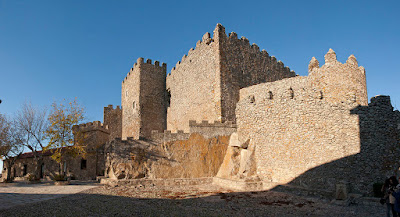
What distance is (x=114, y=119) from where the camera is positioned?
101 ft

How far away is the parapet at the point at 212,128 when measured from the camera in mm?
16734

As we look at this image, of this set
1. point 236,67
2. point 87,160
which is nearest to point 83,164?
point 87,160

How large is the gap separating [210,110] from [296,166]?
7780mm

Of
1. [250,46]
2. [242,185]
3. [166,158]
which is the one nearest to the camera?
[242,185]

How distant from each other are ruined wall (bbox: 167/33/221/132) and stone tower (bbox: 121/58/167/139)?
154 cm

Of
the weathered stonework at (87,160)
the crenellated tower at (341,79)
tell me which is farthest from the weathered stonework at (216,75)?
the weathered stonework at (87,160)

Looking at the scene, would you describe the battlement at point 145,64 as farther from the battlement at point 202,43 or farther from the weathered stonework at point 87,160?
the weathered stonework at point 87,160

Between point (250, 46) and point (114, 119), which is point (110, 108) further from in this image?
point (250, 46)

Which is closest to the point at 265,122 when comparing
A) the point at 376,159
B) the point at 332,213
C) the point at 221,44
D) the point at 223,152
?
the point at 223,152

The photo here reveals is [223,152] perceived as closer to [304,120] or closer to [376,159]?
[304,120]

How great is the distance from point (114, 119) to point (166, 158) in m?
16.6

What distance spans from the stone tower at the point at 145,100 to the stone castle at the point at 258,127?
0.32 ft

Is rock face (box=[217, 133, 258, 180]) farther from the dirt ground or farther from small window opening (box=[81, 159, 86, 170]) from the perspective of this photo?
small window opening (box=[81, 159, 86, 170])

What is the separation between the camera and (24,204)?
32.8 ft
